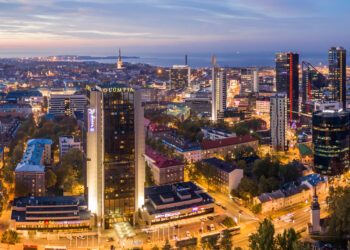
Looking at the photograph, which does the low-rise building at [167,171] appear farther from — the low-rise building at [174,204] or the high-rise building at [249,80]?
the high-rise building at [249,80]

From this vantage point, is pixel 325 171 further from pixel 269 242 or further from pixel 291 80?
pixel 291 80

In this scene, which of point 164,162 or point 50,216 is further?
point 164,162

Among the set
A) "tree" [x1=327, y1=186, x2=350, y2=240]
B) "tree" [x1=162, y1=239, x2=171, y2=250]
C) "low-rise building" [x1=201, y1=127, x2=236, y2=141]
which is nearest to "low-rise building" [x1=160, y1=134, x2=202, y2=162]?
"low-rise building" [x1=201, y1=127, x2=236, y2=141]

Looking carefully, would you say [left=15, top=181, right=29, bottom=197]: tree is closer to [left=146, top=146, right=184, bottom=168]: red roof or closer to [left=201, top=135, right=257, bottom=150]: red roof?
[left=146, top=146, right=184, bottom=168]: red roof

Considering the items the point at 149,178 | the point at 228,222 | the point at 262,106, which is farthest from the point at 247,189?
the point at 262,106

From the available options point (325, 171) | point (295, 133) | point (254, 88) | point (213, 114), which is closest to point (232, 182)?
point (325, 171)

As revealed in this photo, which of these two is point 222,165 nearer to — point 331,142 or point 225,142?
point 225,142

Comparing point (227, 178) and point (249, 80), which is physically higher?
point (249, 80)
